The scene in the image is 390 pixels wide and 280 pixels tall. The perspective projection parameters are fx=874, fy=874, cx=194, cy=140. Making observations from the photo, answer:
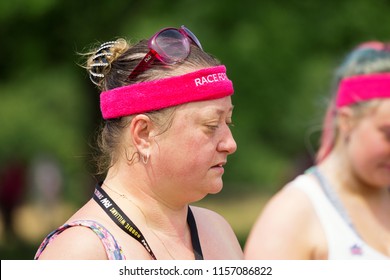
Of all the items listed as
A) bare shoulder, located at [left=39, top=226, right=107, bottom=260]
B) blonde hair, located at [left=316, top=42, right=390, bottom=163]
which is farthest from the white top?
bare shoulder, located at [left=39, top=226, right=107, bottom=260]

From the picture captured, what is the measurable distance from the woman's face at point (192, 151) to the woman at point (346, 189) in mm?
927

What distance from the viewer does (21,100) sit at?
16.9 m

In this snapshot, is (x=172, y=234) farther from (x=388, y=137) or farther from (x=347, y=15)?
(x=347, y=15)

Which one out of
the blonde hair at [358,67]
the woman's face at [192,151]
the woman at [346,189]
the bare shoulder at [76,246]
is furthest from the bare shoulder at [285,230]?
the bare shoulder at [76,246]

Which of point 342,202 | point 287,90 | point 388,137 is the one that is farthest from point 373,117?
point 287,90

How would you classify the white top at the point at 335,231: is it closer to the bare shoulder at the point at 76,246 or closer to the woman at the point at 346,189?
the woman at the point at 346,189

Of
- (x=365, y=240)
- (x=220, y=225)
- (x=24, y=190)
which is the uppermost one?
(x=220, y=225)

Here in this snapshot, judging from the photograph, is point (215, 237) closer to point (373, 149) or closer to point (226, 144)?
point (226, 144)

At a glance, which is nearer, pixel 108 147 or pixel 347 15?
pixel 108 147

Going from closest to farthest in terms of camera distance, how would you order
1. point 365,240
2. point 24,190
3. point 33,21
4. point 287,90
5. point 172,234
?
point 172,234, point 365,240, point 33,21, point 287,90, point 24,190

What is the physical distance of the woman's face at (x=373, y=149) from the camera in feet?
13.2

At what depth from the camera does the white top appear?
381 cm

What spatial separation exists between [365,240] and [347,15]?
35.8ft

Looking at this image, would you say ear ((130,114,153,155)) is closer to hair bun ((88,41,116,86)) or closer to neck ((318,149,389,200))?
hair bun ((88,41,116,86))
